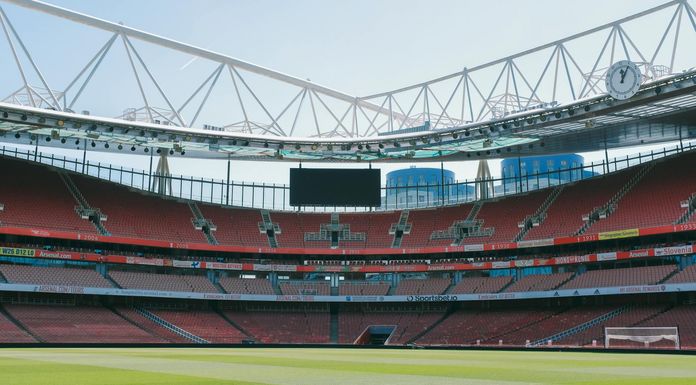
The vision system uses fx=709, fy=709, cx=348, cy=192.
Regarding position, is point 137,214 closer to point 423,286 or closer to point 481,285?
point 423,286

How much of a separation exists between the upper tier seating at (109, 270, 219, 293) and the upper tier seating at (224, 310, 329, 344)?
12.0 ft

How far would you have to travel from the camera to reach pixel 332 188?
74.7 m

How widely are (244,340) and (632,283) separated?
32038 millimetres

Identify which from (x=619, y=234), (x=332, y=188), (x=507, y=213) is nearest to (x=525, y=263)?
(x=507, y=213)

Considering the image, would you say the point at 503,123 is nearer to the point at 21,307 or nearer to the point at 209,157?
the point at 209,157

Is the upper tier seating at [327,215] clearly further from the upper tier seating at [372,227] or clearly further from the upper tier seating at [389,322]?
the upper tier seating at [389,322]

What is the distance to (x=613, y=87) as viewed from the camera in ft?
142

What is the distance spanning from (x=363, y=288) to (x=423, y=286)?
594cm

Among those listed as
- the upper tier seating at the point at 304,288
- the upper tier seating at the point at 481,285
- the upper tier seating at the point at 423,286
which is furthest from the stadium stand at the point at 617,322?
the upper tier seating at the point at 304,288

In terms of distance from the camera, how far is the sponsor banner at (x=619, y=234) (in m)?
57.6

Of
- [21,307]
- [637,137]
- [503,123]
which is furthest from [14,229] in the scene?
[637,137]

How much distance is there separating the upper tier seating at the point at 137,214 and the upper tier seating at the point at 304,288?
9368mm

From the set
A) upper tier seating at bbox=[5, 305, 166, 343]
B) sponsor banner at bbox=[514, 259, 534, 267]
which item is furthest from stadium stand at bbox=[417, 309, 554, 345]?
upper tier seating at bbox=[5, 305, 166, 343]

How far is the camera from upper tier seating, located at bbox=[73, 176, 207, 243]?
2648 inches
